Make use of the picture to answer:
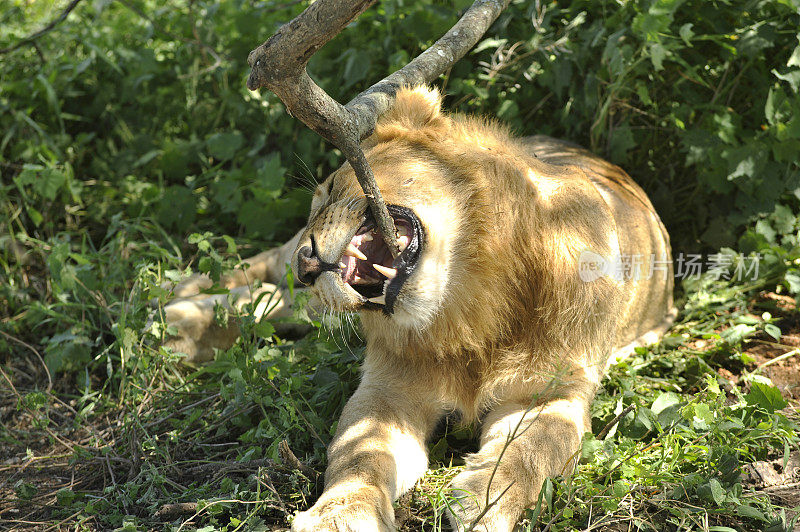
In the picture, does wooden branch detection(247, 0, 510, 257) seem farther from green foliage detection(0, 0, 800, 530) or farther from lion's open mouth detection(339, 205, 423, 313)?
green foliage detection(0, 0, 800, 530)

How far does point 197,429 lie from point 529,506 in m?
1.58

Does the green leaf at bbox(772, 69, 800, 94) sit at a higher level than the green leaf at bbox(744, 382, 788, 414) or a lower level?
higher

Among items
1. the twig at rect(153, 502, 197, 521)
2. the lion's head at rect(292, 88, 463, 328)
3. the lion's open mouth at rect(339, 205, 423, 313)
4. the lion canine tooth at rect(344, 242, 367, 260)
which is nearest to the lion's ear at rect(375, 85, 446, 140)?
the lion's head at rect(292, 88, 463, 328)

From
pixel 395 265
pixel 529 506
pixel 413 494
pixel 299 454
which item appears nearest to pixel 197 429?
pixel 299 454

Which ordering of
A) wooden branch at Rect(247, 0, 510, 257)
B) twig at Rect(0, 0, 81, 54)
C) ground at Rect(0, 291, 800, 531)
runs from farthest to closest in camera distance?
twig at Rect(0, 0, 81, 54), ground at Rect(0, 291, 800, 531), wooden branch at Rect(247, 0, 510, 257)

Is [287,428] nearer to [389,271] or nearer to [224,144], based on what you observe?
[389,271]

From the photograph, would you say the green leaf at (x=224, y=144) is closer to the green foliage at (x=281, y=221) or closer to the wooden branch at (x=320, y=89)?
the green foliage at (x=281, y=221)

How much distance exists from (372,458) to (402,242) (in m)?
0.80

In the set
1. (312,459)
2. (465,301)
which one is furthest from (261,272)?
(465,301)

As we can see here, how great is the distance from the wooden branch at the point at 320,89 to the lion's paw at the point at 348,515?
2.79ft

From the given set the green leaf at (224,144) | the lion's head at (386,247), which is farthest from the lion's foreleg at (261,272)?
the lion's head at (386,247)

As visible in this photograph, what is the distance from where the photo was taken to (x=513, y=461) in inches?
108

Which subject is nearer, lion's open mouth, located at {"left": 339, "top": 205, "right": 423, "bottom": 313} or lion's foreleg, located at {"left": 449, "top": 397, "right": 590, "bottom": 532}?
lion's foreleg, located at {"left": 449, "top": 397, "right": 590, "bottom": 532}

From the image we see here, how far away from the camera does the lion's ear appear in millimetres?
3152
